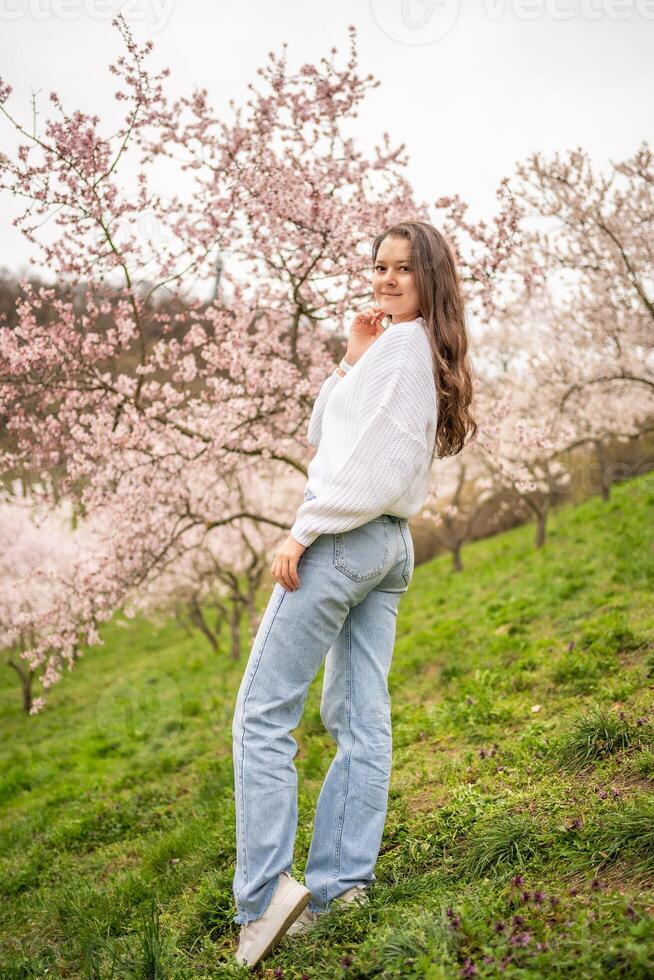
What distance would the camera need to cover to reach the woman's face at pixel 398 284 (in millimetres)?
2389

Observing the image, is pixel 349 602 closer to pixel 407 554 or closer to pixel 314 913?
pixel 407 554

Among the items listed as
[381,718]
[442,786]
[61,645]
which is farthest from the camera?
[61,645]

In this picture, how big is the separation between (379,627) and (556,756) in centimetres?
126

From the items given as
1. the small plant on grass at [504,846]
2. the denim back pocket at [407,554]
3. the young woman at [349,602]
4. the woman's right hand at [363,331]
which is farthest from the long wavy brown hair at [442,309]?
the small plant on grass at [504,846]

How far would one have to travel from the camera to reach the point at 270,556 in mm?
12328

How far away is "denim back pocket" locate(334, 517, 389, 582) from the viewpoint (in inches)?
85.7

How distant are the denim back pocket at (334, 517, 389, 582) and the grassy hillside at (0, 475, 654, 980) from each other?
1007mm

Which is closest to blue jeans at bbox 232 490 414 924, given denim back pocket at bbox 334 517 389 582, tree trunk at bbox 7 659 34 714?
denim back pocket at bbox 334 517 389 582

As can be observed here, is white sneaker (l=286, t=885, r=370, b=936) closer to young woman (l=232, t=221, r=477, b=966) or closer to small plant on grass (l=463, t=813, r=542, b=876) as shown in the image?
young woman (l=232, t=221, r=477, b=966)

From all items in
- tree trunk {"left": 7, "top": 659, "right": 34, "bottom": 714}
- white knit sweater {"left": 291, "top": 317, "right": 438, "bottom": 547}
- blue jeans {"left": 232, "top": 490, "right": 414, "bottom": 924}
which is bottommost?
tree trunk {"left": 7, "top": 659, "right": 34, "bottom": 714}

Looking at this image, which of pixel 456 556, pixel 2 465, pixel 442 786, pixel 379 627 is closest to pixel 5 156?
pixel 2 465

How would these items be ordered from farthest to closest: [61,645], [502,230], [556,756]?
[61,645]
[502,230]
[556,756]

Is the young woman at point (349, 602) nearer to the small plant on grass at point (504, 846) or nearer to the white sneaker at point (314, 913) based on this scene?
the white sneaker at point (314, 913)

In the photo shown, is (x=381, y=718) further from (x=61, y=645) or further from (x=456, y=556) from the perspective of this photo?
(x=456, y=556)
